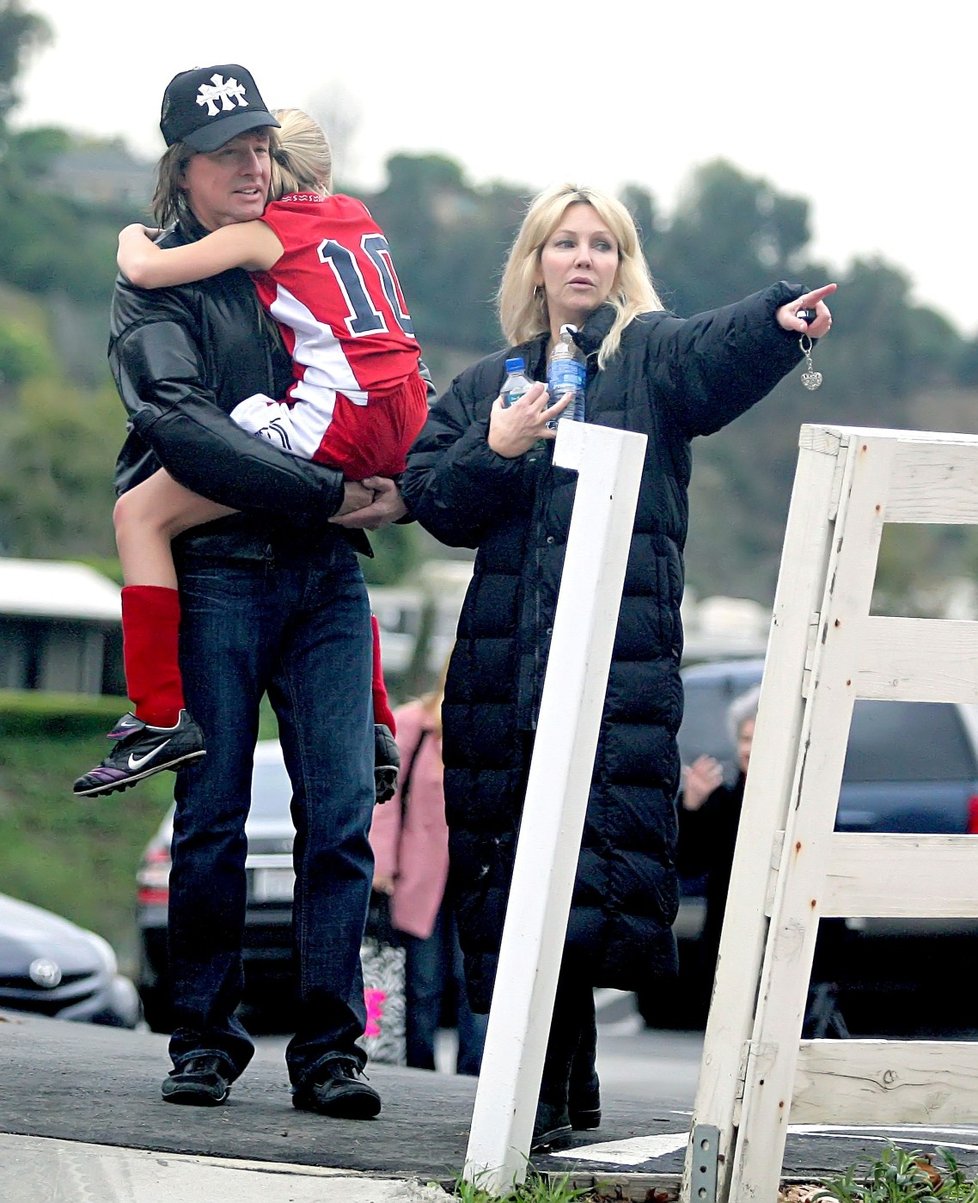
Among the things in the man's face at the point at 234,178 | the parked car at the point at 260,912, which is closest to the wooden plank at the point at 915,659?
the man's face at the point at 234,178

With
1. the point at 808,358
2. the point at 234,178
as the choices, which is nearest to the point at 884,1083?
the point at 808,358

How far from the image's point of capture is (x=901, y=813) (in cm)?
934

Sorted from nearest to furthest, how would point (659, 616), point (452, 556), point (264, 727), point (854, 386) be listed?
1. point (659, 616)
2. point (264, 727)
3. point (452, 556)
4. point (854, 386)

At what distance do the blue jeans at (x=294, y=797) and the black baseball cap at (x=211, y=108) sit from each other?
34.0 inches

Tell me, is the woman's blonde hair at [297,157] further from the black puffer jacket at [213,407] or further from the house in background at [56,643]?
the house in background at [56,643]

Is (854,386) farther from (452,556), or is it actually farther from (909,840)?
(909,840)

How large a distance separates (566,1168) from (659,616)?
1046 millimetres

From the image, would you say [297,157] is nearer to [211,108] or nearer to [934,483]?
[211,108]

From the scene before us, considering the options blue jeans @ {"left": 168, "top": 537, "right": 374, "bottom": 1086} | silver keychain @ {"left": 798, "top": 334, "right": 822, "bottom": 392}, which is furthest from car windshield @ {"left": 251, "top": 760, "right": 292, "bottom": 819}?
silver keychain @ {"left": 798, "top": 334, "right": 822, "bottom": 392}

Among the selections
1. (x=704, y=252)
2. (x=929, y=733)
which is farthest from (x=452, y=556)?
(x=929, y=733)

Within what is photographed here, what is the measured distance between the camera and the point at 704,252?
106 meters

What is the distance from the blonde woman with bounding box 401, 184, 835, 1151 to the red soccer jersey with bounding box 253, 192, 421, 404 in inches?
7.7

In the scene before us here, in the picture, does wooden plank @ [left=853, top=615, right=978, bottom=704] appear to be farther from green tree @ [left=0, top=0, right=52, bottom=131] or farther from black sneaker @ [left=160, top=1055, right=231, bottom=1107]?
green tree @ [left=0, top=0, right=52, bottom=131]

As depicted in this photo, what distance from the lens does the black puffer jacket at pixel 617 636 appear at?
146 inches
